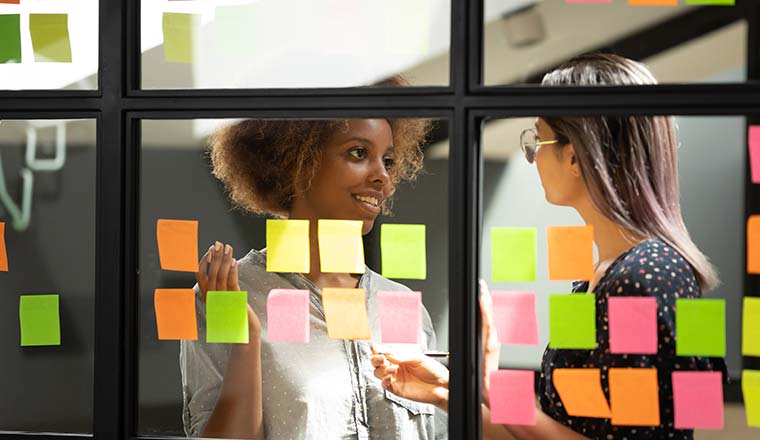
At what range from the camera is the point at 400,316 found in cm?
224

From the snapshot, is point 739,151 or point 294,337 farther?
point 294,337

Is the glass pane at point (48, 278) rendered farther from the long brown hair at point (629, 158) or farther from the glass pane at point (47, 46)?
the long brown hair at point (629, 158)

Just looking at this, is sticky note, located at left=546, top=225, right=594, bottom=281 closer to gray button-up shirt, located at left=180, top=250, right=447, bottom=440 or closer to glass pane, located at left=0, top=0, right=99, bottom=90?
gray button-up shirt, located at left=180, top=250, right=447, bottom=440

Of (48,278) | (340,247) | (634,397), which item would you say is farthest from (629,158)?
(48,278)

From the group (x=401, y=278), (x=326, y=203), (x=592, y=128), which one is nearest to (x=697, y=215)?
(x=592, y=128)

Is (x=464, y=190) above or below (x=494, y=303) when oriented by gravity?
above

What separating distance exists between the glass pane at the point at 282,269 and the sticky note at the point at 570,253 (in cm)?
29

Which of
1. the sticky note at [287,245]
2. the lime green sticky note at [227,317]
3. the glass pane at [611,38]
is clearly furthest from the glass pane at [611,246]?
the lime green sticky note at [227,317]

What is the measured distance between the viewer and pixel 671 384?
82.4 inches

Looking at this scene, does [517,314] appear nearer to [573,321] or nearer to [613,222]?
[573,321]

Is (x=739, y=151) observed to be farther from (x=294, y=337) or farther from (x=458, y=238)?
(x=294, y=337)

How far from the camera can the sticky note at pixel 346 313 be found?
226 centimetres

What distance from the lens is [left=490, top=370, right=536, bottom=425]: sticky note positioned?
7.11 feet

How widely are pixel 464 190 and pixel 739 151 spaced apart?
0.59m
